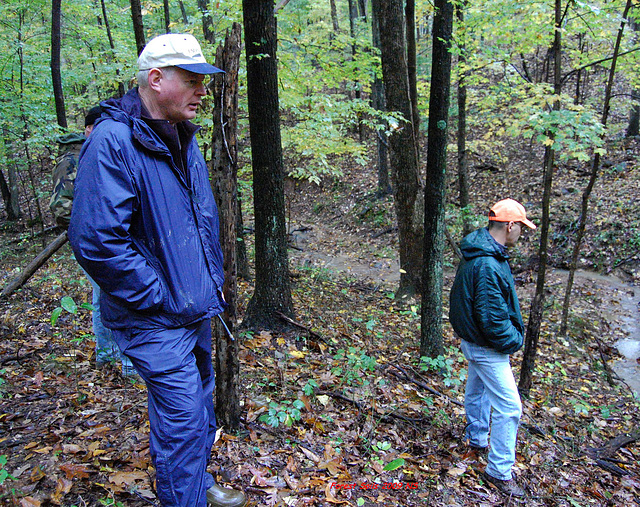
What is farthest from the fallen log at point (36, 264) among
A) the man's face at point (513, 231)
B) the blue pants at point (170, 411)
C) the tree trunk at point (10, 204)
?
the tree trunk at point (10, 204)

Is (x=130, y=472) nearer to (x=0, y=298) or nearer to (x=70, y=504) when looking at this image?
(x=70, y=504)

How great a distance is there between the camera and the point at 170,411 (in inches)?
83.4

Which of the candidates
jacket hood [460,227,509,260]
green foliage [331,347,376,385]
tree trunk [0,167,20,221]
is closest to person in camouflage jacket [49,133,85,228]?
green foliage [331,347,376,385]

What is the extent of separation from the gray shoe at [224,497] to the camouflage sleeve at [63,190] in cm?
266

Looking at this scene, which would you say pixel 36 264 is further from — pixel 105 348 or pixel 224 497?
pixel 224 497

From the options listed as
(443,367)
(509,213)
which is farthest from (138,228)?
(443,367)

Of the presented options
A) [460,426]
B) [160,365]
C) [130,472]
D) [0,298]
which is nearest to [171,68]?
[160,365]

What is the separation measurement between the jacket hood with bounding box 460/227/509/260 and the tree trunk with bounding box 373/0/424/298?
3.74 meters

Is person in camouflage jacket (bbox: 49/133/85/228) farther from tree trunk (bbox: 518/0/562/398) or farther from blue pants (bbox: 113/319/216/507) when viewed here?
tree trunk (bbox: 518/0/562/398)

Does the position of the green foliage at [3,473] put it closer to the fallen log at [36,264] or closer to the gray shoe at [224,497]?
the gray shoe at [224,497]

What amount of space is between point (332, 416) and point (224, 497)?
1.62m

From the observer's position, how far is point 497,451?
145 inches

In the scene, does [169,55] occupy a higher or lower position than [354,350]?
higher

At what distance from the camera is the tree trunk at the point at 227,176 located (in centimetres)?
304
